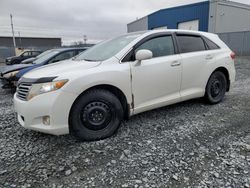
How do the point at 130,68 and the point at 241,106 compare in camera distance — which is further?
the point at 241,106

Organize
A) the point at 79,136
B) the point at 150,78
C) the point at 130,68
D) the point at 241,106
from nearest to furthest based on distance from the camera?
the point at 79,136 → the point at 130,68 → the point at 150,78 → the point at 241,106

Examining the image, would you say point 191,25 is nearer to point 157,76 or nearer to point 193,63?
point 193,63

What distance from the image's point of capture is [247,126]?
10.2 feet

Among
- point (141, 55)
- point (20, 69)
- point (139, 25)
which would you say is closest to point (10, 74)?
point (20, 69)

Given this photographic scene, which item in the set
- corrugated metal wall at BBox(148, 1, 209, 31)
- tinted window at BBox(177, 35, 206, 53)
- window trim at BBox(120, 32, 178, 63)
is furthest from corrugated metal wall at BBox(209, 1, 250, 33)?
window trim at BBox(120, 32, 178, 63)

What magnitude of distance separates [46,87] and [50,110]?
30cm

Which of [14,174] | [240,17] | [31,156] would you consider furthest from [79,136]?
[240,17]

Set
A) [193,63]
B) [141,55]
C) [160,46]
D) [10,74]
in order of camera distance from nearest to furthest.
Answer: [141,55] → [160,46] → [193,63] → [10,74]

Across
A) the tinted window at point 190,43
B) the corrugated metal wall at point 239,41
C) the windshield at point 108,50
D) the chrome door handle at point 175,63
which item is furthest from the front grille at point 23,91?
the corrugated metal wall at point 239,41

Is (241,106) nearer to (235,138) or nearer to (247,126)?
(247,126)

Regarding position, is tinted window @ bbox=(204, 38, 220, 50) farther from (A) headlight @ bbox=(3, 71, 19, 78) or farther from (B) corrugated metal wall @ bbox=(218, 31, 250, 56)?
(B) corrugated metal wall @ bbox=(218, 31, 250, 56)

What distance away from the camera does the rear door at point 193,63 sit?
352 centimetres

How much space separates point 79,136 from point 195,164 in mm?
1576

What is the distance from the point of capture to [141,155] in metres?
2.38
